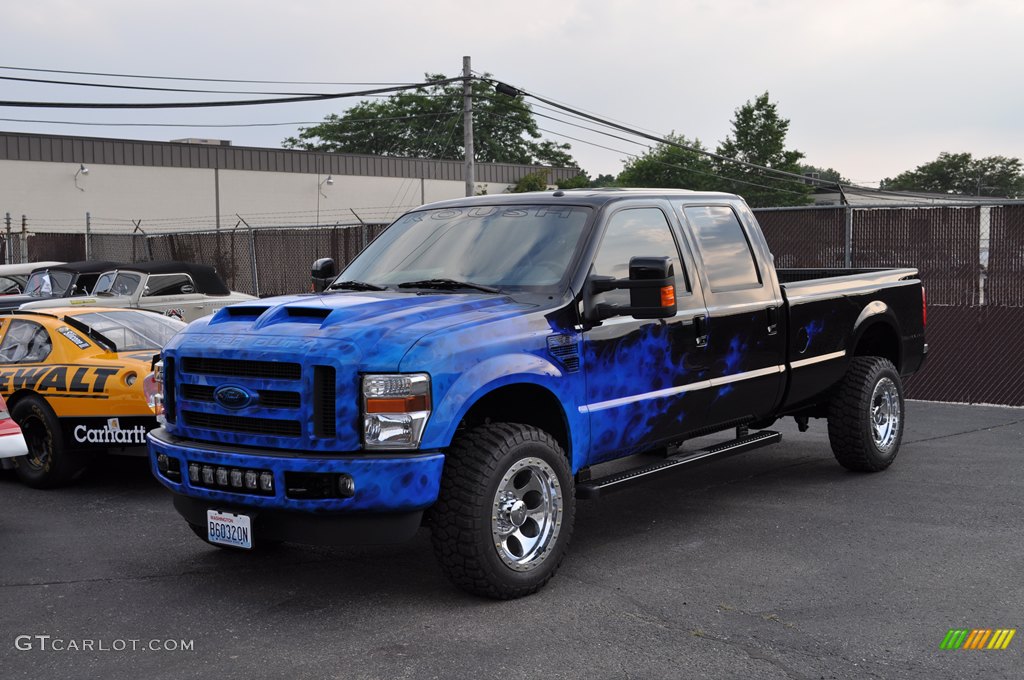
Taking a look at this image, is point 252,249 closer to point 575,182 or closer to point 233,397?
point 233,397

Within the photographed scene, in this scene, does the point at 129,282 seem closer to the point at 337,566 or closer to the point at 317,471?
the point at 337,566

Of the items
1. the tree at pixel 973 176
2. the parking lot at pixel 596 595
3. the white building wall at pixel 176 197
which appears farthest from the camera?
the tree at pixel 973 176

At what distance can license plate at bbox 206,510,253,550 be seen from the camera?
5.48 meters

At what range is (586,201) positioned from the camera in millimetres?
6645

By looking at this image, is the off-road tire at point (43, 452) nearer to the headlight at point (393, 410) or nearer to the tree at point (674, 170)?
the headlight at point (393, 410)

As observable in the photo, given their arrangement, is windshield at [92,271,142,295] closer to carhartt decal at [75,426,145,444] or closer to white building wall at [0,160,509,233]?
carhartt decal at [75,426,145,444]

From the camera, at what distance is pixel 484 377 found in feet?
18.0

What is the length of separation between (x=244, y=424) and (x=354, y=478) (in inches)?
28.8

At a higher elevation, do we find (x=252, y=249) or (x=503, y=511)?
(x=252, y=249)

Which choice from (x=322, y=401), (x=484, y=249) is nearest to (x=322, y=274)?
(x=484, y=249)

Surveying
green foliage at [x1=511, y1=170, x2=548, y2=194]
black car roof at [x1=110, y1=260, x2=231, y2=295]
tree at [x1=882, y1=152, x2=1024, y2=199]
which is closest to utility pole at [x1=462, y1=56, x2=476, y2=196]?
black car roof at [x1=110, y1=260, x2=231, y2=295]

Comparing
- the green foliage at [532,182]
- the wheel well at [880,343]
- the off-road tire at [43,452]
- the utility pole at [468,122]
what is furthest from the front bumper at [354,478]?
the green foliage at [532,182]

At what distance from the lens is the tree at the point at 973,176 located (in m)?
108

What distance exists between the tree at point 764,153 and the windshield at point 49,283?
219ft
